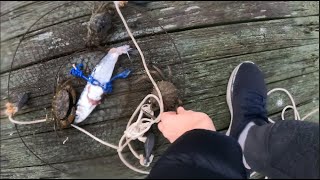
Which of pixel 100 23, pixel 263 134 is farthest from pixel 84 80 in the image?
pixel 263 134

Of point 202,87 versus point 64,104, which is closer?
point 64,104

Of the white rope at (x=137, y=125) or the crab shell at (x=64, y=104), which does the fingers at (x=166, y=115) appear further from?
the crab shell at (x=64, y=104)

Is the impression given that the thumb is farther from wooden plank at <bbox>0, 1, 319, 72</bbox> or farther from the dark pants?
wooden plank at <bbox>0, 1, 319, 72</bbox>

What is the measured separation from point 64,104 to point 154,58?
1.27 ft

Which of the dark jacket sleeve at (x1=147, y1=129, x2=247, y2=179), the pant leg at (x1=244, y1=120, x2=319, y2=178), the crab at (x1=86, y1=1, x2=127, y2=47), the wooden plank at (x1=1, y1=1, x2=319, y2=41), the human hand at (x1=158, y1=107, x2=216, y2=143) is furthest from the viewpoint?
the wooden plank at (x1=1, y1=1, x2=319, y2=41)

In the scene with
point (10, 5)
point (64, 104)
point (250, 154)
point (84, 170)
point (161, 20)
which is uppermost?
point (10, 5)

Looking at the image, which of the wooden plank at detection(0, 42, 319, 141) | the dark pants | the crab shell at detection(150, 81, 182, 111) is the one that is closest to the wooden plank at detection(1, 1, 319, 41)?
the wooden plank at detection(0, 42, 319, 141)

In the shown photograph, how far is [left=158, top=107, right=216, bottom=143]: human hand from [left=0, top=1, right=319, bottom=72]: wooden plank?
367 mm

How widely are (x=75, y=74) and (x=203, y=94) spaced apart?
1.67 feet

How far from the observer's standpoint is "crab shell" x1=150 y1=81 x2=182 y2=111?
1.47 metres

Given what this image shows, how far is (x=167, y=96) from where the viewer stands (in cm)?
147

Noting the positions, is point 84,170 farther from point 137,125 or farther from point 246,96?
point 246,96

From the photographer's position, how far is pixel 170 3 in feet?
5.27

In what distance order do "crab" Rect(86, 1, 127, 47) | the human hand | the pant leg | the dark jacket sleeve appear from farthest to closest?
"crab" Rect(86, 1, 127, 47)
the human hand
the pant leg
the dark jacket sleeve
